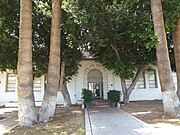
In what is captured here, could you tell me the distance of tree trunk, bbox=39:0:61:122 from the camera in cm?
1043

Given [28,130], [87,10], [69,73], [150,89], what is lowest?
[28,130]

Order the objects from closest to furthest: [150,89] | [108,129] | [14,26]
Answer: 1. [108,129]
2. [14,26]
3. [150,89]

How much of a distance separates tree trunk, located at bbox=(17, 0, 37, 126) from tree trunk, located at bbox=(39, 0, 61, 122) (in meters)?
0.68

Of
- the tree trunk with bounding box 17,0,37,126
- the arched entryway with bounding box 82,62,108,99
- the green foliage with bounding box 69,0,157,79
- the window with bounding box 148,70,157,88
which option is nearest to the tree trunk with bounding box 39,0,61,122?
the tree trunk with bounding box 17,0,37,126

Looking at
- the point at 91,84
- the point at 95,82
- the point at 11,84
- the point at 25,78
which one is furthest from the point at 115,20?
the point at 11,84

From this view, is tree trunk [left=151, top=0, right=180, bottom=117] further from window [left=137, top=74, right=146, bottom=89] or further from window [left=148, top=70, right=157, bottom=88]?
window [left=148, top=70, right=157, bottom=88]

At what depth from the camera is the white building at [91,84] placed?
2272 centimetres

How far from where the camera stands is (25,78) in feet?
32.0

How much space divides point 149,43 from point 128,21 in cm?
232

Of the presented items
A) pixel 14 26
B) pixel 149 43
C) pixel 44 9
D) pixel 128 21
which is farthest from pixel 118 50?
pixel 14 26

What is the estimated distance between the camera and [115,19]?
12.2 metres

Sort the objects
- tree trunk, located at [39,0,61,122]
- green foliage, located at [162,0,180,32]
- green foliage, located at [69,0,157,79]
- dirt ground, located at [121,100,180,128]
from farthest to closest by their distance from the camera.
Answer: green foliage, located at [162,0,180,32] < green foliage, located at [69,0,157,79] < tree trunk, located at [39,0,61,122] < dirt ground, located at [121,100,180,128]

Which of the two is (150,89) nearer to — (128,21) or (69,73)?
(69,73)

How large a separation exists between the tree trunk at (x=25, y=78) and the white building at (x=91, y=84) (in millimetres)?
12528
